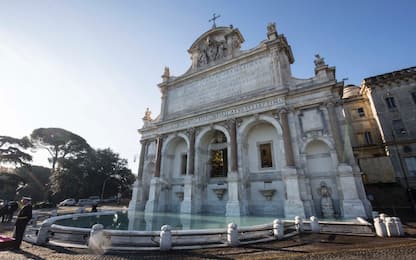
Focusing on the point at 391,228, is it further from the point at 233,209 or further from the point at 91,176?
the point at 91,176

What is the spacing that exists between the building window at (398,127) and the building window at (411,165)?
3217 mm

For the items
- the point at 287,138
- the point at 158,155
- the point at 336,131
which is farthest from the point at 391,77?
the point at 158,155

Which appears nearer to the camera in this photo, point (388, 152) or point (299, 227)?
point (299, 227)

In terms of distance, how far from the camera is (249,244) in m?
7.10

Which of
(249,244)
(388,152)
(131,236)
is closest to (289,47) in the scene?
(388,152)

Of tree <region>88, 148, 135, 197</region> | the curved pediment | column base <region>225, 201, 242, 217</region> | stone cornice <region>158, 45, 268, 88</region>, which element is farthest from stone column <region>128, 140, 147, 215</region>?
tree <region>88, 148, 135, 197</region>

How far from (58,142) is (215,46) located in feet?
126

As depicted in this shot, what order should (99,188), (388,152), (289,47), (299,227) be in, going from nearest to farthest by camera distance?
(299,227), (289,47), (388,152), (99,188)

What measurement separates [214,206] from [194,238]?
1207 centimetres

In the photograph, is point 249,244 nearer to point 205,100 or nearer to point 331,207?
point 331,207

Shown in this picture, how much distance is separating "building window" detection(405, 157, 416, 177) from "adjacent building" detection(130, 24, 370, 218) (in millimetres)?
15349

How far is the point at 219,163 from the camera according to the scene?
2081 cm

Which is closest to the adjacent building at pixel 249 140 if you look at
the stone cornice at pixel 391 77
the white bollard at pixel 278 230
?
the white bollard at pixel 278 230

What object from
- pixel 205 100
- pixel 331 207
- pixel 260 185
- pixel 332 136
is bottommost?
pixel 331 207
